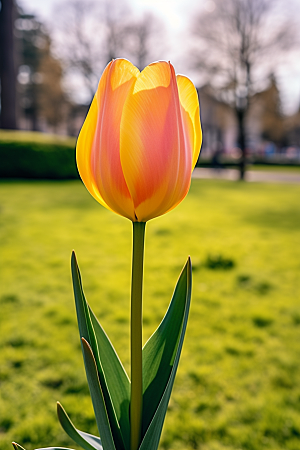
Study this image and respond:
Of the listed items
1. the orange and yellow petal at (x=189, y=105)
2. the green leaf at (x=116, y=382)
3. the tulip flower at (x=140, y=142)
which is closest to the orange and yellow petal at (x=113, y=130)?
the tulip flower at (x=140, y=142)

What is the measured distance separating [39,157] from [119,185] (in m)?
15.1

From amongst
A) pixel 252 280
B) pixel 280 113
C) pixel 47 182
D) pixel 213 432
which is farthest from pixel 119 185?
pixel 280 113

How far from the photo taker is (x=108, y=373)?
0.96 meters

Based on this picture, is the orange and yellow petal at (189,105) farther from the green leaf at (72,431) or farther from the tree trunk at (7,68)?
the tree trunk at (7,68)

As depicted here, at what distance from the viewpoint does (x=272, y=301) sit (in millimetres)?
3947

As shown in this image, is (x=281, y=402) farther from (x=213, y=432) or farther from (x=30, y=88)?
(x=30, y=88)

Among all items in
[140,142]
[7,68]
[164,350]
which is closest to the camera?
[140,142]

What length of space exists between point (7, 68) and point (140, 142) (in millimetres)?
18868

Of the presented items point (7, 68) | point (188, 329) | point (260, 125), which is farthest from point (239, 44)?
point (260, 125)

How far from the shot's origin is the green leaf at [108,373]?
0.88m

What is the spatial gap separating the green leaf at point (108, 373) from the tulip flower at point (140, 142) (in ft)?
0.76

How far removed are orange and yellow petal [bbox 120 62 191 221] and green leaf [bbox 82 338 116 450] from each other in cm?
31

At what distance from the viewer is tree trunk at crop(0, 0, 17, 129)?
16.4 metres

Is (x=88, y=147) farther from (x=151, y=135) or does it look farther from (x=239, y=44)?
(x=239, y=44)
